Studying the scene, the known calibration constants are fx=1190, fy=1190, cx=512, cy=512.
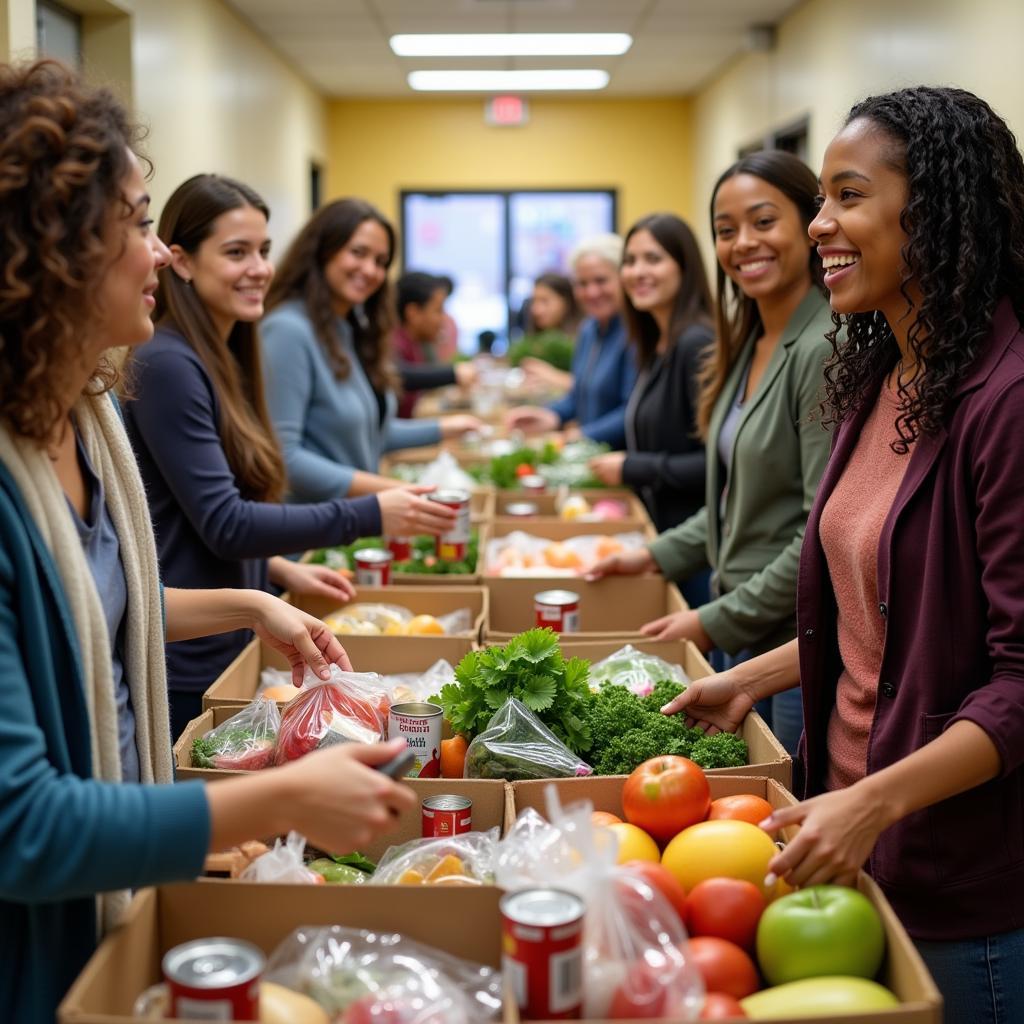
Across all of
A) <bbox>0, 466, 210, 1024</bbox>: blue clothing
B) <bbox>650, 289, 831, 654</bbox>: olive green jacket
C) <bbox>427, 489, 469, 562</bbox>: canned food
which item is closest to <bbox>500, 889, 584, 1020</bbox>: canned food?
<bbox>0, 466, 210, 1024</bbox>: blue clothing

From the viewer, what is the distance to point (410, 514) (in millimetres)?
2705

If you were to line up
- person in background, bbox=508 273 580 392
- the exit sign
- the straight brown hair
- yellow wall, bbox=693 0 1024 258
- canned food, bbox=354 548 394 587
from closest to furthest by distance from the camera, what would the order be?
the straight brown hair
canned food, bbox=354 548 394 587
yellow wall, bbox=693 0 1024 258
person in background, bbox=508 273 580 392
the exit sign

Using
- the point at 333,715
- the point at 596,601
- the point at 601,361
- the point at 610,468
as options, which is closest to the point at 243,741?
the point at 333,715

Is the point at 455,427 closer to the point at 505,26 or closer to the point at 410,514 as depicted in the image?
the point at 410,514

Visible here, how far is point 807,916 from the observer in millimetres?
1228

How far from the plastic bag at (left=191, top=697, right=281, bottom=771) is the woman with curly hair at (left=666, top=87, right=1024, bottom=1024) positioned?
809 millimetres

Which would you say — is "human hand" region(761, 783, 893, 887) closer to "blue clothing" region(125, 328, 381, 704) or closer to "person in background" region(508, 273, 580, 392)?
"blue clothing" region(125, 328, 381, 704)

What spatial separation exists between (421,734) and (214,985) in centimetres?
79

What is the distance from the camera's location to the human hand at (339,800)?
1.14 m

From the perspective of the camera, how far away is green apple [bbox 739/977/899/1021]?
1107 millimetres

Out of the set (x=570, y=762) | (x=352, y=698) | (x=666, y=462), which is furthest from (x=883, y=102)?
(x=666, y=462)

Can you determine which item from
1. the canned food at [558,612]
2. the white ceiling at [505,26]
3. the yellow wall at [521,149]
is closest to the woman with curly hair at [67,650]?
the canned food at [558,612]

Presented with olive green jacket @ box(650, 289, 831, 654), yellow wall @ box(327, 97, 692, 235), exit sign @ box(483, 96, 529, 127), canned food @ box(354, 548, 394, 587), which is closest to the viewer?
olive green jacket @ box(650, 289, 831, 654)

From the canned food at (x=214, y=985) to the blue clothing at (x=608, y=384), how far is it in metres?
3.71
